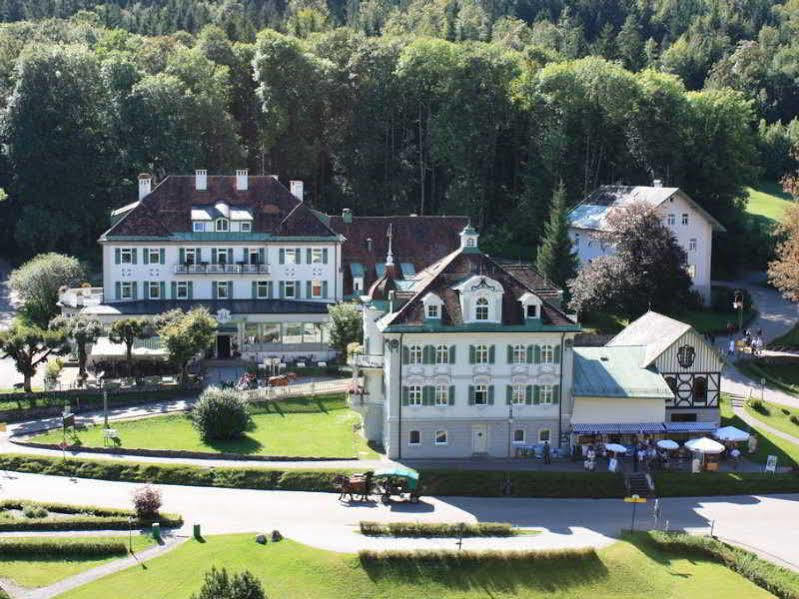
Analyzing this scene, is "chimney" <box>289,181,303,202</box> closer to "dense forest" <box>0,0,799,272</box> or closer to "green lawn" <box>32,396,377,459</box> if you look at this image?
"dense forest" <box>0,0,799,272</box>

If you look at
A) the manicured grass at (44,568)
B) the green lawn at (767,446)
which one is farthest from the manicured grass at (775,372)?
the manicured grass at (44,568)

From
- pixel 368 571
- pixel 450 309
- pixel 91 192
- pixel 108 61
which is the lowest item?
pixel 368 571

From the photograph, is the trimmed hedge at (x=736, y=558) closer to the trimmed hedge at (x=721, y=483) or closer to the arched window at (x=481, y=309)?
the trimmed hedge at (x=721, y=483)

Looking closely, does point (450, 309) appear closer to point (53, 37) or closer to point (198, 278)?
point (198, 278)

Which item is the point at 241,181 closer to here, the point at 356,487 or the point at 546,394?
the point at 546,394

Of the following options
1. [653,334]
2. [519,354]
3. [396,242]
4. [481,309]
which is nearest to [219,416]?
[481,309]

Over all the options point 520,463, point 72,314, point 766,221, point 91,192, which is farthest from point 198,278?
point 766,221

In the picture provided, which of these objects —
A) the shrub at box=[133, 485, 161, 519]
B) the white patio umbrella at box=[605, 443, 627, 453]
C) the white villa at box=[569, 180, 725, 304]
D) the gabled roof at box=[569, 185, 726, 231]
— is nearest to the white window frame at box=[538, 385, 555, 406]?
the white patio umbrella at box=[605, 443, 627, 453]
